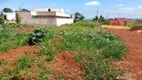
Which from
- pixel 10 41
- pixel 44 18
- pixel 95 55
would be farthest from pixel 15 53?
pixel 44 18

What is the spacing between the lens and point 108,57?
7586 mm

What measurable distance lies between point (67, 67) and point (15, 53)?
1.80 metres

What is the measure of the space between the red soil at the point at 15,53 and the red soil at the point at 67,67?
995 mm

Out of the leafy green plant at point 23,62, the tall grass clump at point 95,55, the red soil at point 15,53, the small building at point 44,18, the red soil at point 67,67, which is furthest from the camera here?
the small building at point 44,18

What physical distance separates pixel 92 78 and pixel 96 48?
8.83ft

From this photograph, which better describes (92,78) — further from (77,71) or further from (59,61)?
(59,61)

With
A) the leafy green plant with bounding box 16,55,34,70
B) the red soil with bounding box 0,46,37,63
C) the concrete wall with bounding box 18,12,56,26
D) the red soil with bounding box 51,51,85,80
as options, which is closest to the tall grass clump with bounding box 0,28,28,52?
the red soil with bounding box 0,46,37,63

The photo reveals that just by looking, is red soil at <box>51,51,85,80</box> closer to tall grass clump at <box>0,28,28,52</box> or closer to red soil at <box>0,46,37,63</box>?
red soil at <box>0,46,37,63</box>

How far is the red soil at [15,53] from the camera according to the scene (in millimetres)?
7039

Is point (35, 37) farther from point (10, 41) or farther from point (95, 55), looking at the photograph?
point (95, 55)

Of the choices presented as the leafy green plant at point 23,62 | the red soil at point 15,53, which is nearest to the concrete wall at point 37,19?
the red soil at point 15,53

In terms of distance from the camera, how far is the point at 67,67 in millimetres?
6547

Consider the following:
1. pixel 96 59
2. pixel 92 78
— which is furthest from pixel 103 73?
pixel 96 59

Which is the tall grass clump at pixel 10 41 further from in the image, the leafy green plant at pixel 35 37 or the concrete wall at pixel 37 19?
the concrete wall at pixel 37 19
